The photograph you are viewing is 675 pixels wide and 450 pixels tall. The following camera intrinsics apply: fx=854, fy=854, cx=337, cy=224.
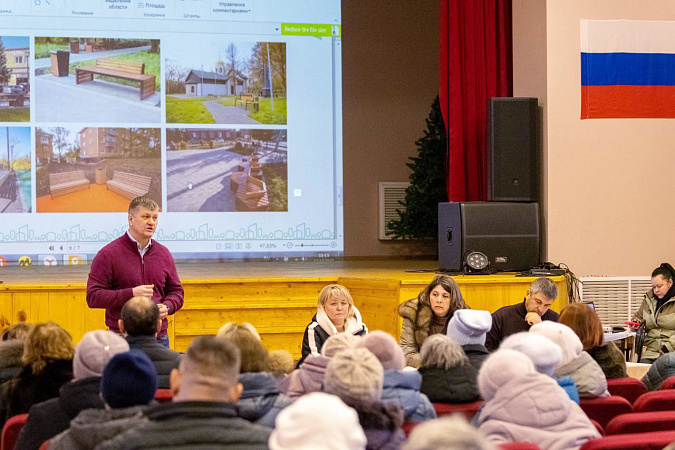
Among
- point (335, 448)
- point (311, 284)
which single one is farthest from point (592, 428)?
point (311, 284)

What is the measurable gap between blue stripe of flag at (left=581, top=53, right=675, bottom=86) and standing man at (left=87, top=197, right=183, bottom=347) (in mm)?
4361

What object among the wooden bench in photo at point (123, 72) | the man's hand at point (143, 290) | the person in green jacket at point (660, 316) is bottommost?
the person in green jacket at point (660, 316)

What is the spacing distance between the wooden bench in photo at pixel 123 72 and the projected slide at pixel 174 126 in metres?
0.01

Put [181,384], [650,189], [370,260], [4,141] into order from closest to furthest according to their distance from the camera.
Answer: [181,384] → [650,189] → [4,141] → [370,260]

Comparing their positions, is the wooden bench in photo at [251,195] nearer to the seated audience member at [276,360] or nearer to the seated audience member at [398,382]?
the seated audience member at [276,360]

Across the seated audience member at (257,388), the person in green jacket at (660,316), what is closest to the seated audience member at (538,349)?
the seated audience member at (257,388)

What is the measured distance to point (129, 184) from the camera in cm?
850

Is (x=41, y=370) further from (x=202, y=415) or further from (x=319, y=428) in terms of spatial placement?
(x=319, y=428)

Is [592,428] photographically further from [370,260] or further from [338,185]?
[370,260]

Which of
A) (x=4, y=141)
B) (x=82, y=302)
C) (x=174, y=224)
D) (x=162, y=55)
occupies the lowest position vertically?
(x=82, y=302)

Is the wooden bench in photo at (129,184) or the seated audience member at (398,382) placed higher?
the wooden bench in photo at (129,184)

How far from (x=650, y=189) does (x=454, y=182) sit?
5.84 ft

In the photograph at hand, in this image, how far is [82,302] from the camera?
645cm

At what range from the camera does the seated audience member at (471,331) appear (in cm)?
366
